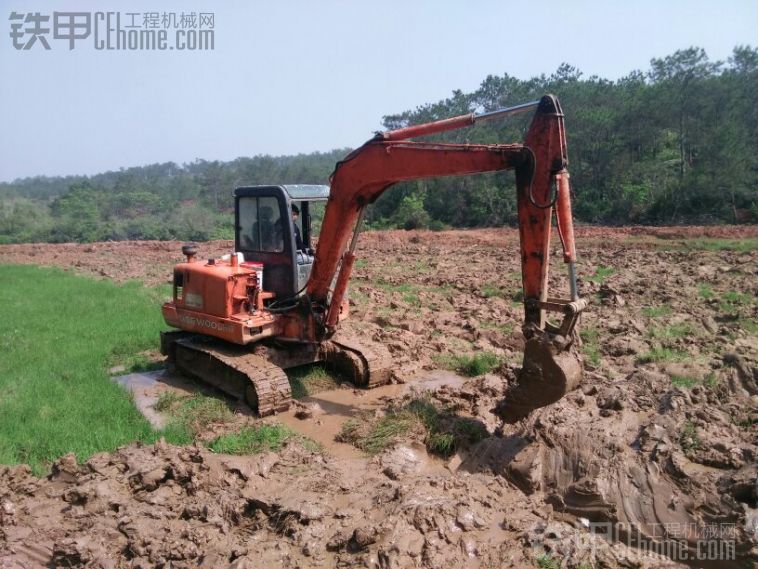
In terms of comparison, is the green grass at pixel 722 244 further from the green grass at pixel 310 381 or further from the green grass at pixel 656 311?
the green grass at pixel 310 381

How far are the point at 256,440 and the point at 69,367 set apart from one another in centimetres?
416

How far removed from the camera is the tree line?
2748 cm

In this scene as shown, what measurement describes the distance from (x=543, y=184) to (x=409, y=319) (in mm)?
5987

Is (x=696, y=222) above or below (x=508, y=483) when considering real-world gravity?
above

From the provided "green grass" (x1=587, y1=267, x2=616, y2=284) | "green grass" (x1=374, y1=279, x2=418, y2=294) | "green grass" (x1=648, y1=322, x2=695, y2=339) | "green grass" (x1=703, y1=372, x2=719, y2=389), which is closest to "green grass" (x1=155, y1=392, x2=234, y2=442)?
"green grass" (x1=703, y1=372, x2=719, y2=389)

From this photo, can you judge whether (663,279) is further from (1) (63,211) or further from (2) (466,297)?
(1) (63,211)

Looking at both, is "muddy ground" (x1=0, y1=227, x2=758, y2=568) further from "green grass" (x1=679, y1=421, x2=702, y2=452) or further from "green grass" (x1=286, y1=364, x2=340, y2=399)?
"green grass" (x1=286, y1=364, x2=340, y2=399)

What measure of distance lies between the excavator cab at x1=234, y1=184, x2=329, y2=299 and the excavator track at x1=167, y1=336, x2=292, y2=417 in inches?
38.2

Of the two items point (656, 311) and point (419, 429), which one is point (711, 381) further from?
point (656, 311)

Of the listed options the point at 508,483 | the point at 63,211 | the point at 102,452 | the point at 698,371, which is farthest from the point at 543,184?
the point at 63,211

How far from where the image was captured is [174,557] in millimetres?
3775

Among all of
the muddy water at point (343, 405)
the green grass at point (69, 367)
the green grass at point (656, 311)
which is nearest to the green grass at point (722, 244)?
the green grass at point (656, 311)

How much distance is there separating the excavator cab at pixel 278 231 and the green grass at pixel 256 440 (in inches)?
74.9

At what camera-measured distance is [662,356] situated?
7.82 m
